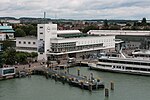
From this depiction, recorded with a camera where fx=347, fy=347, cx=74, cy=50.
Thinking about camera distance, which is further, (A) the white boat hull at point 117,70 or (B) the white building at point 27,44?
(B) the white building at point 27,44

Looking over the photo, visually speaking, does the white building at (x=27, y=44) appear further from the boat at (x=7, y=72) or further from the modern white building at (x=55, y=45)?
the boat at (x=7, y=72)

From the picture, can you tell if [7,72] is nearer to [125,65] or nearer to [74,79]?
[74,79]

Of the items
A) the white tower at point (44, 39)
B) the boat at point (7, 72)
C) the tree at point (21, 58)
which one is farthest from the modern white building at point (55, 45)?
the boat at point (7, 72)

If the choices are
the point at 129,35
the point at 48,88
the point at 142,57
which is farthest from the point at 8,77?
the point at 129,35

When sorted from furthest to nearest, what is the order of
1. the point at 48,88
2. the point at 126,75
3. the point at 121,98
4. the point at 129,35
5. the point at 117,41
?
1. the point at 129,35
2. the point at 117,41
3. the point at 126,75
4. the point at 48,88
5. the point at 121,98

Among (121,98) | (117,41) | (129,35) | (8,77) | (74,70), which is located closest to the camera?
(121,98)

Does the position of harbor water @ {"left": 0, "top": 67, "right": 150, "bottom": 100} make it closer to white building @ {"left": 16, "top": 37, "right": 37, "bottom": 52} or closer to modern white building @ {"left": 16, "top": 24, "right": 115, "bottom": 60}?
modern white building @ {"left": 16, "top": 24, "right": 115, "bottom": 60}

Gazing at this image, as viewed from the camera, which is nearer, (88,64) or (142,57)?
(142,57)

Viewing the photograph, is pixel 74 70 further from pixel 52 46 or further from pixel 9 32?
pixel 9 32
